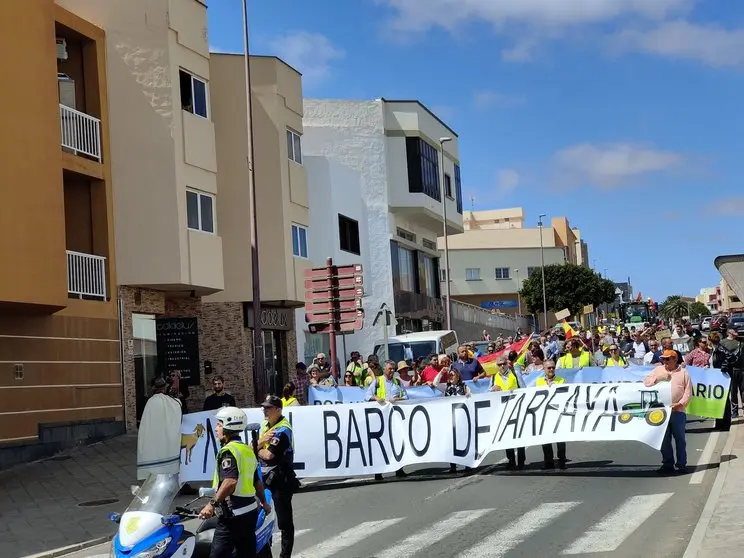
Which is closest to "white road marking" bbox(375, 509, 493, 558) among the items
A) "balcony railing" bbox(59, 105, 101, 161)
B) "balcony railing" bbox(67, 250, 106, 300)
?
"balcony railing" bbox(67, 250, 106, 300)

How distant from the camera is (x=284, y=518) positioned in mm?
9570

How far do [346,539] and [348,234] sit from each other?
3036 centimetres

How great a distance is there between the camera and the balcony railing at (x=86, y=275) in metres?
22.6

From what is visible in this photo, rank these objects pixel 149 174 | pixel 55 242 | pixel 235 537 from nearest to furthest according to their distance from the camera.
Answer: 1. pixel 235 537
2. pixel 55 242
3. pixel 149 174

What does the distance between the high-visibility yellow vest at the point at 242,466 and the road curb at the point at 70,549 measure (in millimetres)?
4611

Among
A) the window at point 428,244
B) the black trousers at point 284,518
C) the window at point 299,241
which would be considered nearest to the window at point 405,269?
the window at point 428,244

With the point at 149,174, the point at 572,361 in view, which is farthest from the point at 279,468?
the point at 149,174

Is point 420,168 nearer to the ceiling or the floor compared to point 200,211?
nearer to the ceiling

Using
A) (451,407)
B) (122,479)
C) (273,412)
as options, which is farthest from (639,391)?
(122,479)

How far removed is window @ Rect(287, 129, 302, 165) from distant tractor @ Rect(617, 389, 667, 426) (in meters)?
20.0

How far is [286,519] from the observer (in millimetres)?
9562

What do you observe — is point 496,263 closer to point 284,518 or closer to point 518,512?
point 518,512

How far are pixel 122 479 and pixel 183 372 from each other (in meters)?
7.69

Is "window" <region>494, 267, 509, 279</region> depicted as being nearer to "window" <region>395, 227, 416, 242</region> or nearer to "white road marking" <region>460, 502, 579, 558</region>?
"window" <region>395, 227, 416, 242</region>
